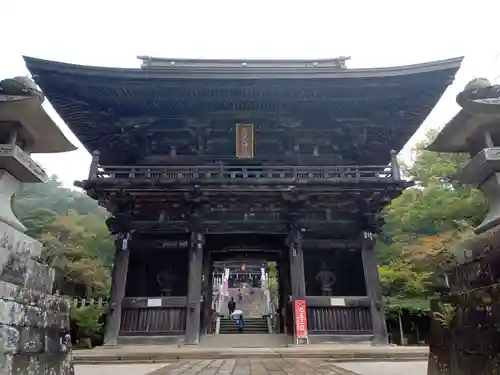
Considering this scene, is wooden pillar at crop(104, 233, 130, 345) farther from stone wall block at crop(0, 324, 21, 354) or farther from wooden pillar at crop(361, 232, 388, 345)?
stone wall block at crop(0, 324, 21, 354)

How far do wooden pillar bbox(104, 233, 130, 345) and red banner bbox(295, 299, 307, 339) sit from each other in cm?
519

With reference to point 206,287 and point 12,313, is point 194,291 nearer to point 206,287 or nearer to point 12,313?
point 206,287

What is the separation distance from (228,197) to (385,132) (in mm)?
6328

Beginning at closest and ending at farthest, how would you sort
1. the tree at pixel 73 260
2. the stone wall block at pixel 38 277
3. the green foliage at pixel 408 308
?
the stone wall block at pixel 38 277, the green foliage at pixel 408 308, the tree at pixel 73 260

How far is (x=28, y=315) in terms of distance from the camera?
378cm

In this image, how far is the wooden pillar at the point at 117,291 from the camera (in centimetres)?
1093

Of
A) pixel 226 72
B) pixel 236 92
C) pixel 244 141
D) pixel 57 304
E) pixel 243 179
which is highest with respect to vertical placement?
pixel 226 72

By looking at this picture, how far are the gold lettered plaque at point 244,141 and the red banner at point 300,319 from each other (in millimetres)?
5014

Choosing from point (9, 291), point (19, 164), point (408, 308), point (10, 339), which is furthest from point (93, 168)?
point (408, 308)

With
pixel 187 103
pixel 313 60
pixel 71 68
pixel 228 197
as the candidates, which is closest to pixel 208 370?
pixel 228 197

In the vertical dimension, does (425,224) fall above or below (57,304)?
above

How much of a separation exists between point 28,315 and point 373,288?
9.91 m

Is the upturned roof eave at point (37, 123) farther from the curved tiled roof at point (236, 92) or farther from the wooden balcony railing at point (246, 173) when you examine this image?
the curved tiled roof at point (236, 92)

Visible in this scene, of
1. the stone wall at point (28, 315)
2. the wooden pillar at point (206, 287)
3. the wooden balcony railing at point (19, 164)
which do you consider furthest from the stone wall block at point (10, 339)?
the wooden pillar at point (206, 287)
